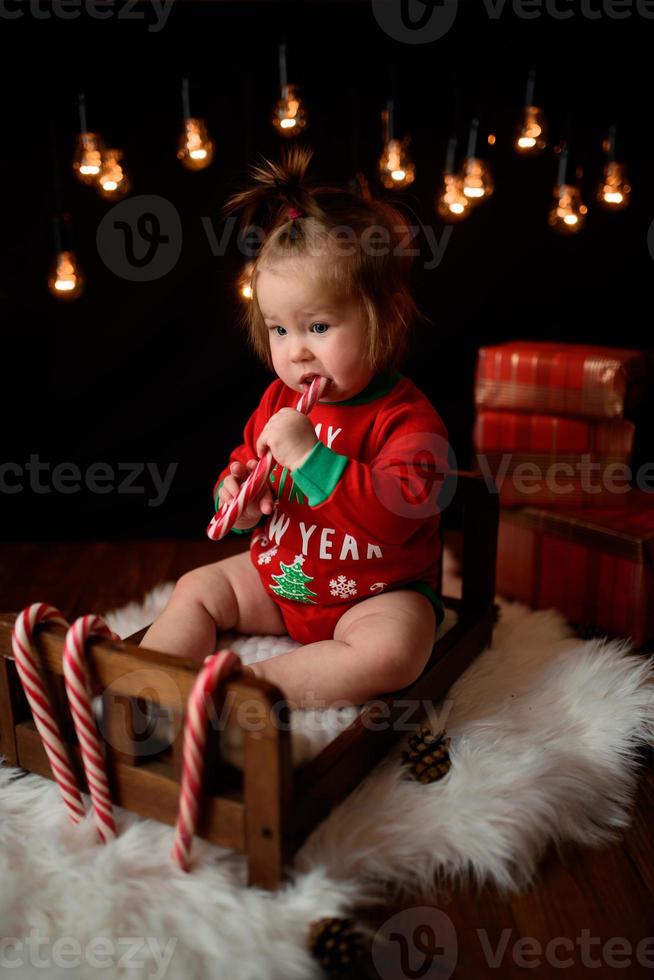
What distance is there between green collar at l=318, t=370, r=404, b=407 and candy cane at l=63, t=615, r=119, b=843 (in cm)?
46

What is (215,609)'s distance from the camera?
3.89 ft

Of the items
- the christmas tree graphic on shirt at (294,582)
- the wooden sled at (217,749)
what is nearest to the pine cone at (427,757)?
the wooden sled at (217,749)

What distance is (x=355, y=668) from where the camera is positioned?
1.04 meters

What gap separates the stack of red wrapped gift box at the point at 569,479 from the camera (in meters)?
1.44

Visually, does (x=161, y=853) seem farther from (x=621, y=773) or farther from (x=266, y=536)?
(x=621, y=773)

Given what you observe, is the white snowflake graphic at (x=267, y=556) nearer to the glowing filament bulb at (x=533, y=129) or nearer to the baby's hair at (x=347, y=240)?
the baby's hair at (x=347, y=240)

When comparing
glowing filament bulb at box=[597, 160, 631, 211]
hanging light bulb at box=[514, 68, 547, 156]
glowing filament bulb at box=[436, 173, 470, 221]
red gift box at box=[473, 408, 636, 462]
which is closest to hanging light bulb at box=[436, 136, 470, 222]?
glowing filament bulb at box=[436, 173, 470, 221]

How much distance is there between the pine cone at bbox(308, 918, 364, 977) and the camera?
0.77m

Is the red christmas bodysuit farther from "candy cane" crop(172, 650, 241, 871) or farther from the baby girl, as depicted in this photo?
"candy cane" crop(172, 650, 241, 871)

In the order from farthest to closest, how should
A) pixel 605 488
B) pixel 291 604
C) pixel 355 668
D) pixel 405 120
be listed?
pixel 405 120
pixel 605 488
pixel 291 604
pixel 355 668

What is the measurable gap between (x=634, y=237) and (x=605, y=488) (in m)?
0.67

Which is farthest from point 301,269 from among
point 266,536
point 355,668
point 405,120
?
point 405,120

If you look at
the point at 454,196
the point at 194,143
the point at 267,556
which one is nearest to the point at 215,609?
the point at 267,556

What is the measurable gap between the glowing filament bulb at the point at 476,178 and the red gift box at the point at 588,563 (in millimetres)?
579
